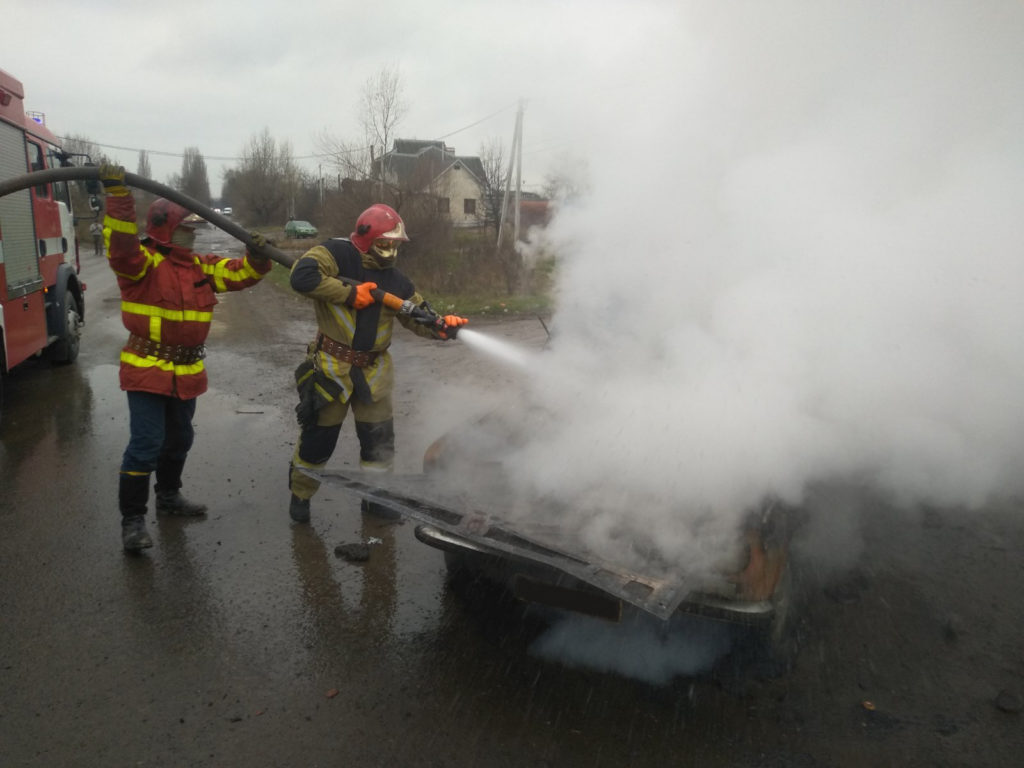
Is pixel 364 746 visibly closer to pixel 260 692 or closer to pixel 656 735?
pixel 260 692

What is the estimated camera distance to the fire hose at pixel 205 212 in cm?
412

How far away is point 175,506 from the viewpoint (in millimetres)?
4695

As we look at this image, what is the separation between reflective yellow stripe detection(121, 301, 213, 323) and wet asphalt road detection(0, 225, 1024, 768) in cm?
131

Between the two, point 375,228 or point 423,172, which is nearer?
point 375,228

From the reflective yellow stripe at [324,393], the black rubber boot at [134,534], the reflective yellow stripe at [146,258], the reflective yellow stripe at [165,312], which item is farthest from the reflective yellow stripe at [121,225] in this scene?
the black rubber boot at [134,534]

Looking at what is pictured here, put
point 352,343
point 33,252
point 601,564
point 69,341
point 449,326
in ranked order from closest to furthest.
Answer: point 601,564, point 352,343, point 449,326, point 33,252, point 69,341

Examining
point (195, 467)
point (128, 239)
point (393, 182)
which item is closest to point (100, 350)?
point (195, 467)

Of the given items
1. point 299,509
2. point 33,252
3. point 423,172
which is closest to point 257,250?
point 299,509

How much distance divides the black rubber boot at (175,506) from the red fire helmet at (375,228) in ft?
6.44

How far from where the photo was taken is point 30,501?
15.9ft

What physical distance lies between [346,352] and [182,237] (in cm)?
114

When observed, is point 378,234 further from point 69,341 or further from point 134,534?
point 69,341

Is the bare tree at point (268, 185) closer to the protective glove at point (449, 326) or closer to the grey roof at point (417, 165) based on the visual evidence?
the grey roof at point (417, 165)

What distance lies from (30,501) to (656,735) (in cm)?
428
